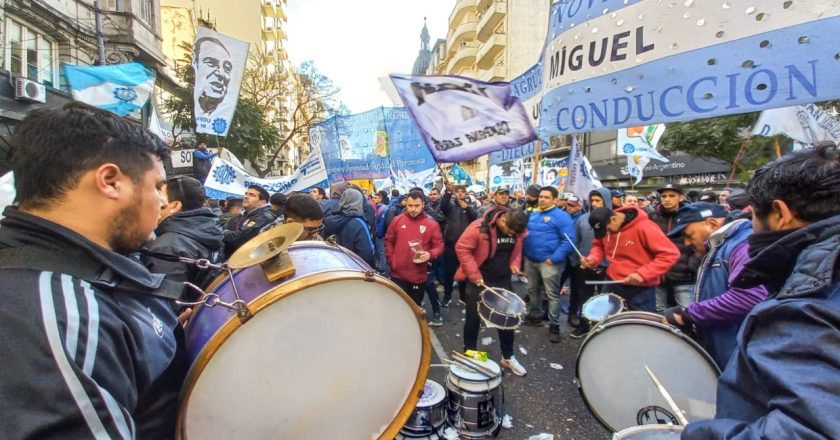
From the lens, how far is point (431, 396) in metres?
2.95

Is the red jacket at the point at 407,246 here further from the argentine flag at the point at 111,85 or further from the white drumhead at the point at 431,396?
the argentine flag at the point at 111,85

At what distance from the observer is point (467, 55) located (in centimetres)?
4231

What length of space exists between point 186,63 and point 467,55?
30715 mm

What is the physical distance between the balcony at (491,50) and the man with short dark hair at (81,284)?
1459 inches

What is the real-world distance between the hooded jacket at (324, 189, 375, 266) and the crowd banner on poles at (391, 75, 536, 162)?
147 centimetres

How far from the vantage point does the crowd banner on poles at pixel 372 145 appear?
9406 millimetres

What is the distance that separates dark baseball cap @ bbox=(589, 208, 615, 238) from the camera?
186 inches

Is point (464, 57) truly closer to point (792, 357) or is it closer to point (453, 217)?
point (453, 217)

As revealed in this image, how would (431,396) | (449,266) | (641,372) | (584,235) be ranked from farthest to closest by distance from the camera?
(449,266) → (584,235) → (431,396) → (641,372)

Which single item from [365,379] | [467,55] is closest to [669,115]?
[365,379]

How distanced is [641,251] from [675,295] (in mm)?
741

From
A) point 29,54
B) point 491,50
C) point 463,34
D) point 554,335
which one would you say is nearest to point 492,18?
point 491,50

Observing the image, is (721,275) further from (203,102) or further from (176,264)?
(203,102)

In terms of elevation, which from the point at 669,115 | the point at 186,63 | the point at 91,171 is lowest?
the point at 91,171
